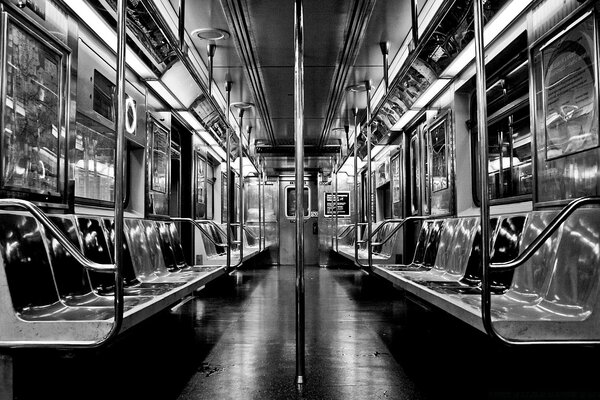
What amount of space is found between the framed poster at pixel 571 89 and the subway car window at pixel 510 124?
54 cm

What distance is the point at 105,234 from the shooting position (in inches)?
123

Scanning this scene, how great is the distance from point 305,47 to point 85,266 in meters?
4.01

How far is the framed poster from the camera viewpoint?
2.33m

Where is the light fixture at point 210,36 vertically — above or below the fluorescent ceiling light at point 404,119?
above

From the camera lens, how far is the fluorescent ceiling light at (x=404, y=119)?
5.46m

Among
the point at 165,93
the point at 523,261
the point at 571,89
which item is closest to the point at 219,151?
the point at 165,93

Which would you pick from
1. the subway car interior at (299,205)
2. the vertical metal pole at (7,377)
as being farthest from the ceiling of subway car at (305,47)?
the vertical metal pole at (7,377)

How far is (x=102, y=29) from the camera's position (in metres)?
3.23

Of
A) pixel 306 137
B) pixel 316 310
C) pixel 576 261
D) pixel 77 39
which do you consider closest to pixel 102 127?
pixel 77 39

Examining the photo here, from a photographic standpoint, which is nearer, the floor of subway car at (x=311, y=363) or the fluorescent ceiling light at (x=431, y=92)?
the floor of subway car at (x=311, y=363)

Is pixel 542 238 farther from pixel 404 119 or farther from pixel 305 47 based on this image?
pixel 404 119

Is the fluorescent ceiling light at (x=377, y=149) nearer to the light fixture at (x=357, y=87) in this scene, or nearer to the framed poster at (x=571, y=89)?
the light fixture at (x=357, y=87)

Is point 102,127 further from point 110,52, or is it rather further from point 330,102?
point 330,102

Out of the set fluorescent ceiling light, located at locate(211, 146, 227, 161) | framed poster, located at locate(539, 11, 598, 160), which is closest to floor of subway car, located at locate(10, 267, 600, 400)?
framed poster, located at locate(539, 11, 598, 160)
